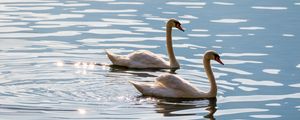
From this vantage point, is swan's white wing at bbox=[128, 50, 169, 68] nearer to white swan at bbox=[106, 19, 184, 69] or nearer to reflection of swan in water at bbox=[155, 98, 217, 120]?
white swan at bbox=[106, 19, 184, 69]

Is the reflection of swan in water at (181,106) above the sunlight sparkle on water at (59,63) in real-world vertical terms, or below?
above

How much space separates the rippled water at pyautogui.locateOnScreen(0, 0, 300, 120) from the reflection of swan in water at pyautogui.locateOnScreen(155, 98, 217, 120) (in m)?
0.02

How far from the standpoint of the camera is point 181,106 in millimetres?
21438

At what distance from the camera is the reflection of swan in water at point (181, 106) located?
20641mm

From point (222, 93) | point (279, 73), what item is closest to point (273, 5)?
point (279, 73)

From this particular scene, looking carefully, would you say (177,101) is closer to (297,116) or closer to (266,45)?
(297,116)

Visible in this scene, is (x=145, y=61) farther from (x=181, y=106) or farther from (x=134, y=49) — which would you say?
(x=181, y=106)

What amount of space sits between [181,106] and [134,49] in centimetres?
719

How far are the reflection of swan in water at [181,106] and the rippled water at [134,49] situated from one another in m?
0.02

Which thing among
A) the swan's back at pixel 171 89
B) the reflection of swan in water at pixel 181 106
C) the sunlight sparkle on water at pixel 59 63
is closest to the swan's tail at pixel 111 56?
the sunlight sparkle on water at pixel 59 63

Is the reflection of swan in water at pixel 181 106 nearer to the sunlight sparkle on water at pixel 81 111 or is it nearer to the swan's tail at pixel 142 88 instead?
the swan's tail at pixel 142 88

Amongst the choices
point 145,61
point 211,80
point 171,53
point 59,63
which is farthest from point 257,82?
point 59,63

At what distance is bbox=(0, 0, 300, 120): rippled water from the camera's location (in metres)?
20.9

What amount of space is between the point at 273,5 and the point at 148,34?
8.67 meters
